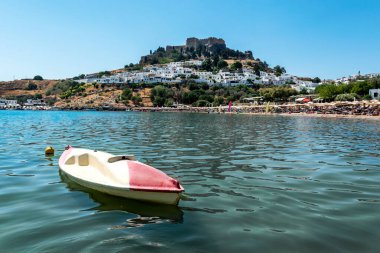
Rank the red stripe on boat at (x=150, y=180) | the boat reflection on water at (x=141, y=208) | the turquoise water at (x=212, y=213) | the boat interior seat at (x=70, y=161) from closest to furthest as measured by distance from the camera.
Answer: the turquoise water at (x=212, y=213)
the boat reflection on water at (x=141, y=208)
the red stripe on boat at (x=150, y=180)
the boat interior seat at (x=70, y=161)

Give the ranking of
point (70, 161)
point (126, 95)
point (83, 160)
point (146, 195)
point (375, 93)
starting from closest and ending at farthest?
point (146, 195)
point (83, 160)
point (70, 161)
point (375, 93)
point (126, 95)

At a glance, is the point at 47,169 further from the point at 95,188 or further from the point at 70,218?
the point at 70,218

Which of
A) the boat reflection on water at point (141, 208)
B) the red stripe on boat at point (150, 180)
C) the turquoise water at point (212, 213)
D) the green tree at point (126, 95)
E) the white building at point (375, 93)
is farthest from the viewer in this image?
the green tree at point (126, 95)

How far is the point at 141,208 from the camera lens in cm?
775

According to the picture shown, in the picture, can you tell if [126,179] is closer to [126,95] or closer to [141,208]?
[141,208]

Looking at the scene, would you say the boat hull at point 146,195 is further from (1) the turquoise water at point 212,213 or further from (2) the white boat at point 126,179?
(1) the turquoise water at point 212,213

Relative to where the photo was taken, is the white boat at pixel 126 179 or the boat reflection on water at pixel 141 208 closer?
the boat reflection on water at pixel 141 208

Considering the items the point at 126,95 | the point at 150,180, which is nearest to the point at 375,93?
the point at 150,180

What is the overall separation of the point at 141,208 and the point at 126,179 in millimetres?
791

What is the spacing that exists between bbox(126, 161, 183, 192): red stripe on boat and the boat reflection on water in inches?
21.0

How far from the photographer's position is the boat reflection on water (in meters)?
7.11

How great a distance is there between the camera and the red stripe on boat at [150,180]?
7406mm

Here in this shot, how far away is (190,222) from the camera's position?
22.6 feet

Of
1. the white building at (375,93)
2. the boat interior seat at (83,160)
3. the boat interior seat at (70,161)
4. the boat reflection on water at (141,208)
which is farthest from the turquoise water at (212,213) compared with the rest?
the white building at (375,93)
